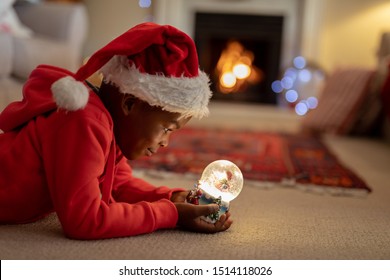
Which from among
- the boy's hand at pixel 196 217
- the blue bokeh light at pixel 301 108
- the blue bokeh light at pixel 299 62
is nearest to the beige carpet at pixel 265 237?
the boy's hand at pixel 196 217

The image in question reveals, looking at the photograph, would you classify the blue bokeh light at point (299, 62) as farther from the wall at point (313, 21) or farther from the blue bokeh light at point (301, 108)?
the blue bokeh light at point (301, 108)

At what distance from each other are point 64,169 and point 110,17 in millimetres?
3990

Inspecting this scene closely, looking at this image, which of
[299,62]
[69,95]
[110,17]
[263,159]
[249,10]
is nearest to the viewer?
[69,95]

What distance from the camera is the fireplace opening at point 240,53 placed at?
4.54 m

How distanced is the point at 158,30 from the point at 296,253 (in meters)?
0.44

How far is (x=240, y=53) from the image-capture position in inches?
185

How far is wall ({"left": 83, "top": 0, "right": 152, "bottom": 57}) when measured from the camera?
4.60 m

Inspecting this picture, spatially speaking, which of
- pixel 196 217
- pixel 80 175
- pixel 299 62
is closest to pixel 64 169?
pixel 80 175

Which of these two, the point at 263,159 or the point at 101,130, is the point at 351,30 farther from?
the point at 101,130
